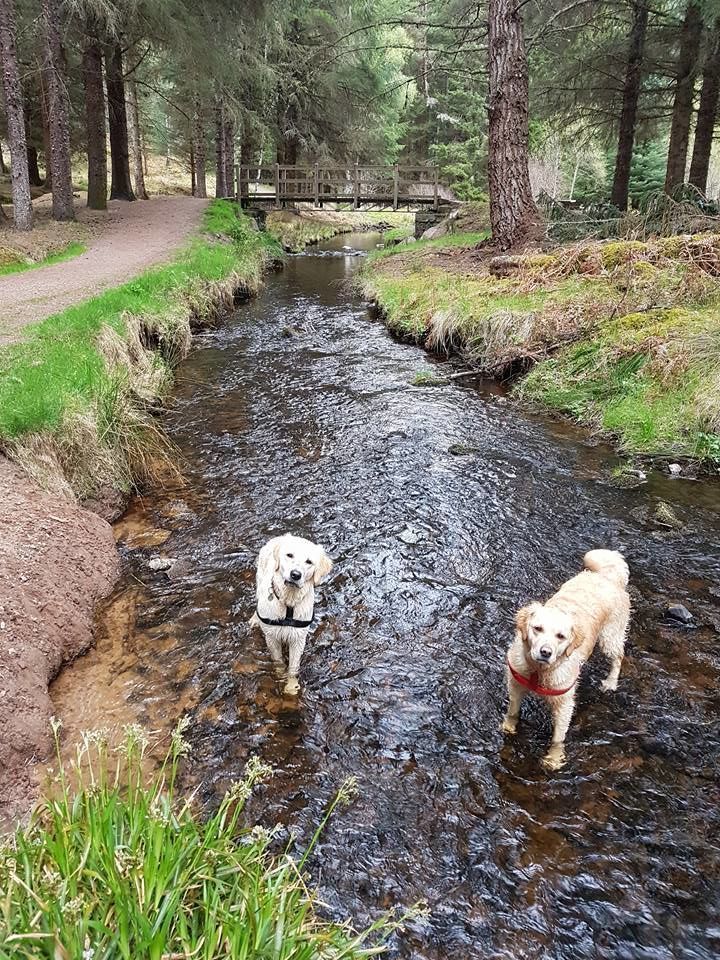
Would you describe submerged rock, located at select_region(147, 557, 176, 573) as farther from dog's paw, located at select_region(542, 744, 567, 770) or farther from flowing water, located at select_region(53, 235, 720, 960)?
dog's paw, located at select_region(542, 744, 567, 770)

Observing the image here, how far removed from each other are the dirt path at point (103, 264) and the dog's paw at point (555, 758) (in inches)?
343

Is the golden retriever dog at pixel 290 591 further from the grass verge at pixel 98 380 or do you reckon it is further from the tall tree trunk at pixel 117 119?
the tall tree trunk at pixel 117 119

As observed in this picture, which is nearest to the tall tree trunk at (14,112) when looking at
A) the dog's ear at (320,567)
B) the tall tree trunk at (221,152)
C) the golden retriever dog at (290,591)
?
the tall tree trunk at (221,152)

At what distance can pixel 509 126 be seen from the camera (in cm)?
1405

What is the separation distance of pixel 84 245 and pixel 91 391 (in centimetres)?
1342

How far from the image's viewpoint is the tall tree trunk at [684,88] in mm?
16500

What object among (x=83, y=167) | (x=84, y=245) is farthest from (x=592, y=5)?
(x=83, y=167)

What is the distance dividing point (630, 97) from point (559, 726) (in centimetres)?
2023

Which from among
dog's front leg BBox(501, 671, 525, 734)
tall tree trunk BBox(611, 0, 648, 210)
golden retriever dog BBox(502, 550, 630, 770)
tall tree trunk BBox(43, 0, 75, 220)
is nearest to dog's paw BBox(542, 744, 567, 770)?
golden retriever dog BBox(502, 550, 630, 770)

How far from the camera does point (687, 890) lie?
3096 millimetres

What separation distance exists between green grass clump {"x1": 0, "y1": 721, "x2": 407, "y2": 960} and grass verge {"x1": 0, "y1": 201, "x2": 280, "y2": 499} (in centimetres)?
433

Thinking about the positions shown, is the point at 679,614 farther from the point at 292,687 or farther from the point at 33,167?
the point at 33,167

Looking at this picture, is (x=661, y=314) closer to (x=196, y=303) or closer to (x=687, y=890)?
(x=687, y=890)

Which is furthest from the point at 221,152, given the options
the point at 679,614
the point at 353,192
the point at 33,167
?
the point at 679,614
